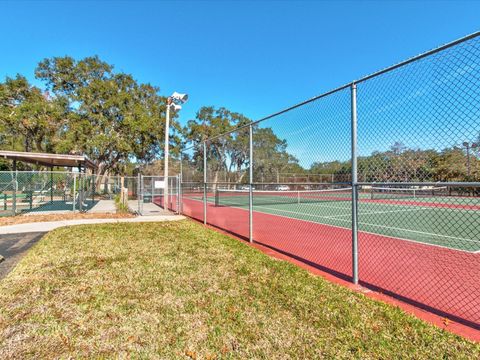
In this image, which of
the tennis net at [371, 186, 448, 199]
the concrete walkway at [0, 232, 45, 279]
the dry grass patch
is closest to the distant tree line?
the dry grass patch

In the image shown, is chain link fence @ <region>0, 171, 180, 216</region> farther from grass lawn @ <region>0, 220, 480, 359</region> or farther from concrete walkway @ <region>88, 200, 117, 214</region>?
grass lawn @ <region>0, 220, 480, 359</region>

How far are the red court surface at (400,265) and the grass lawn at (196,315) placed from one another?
2.15ft

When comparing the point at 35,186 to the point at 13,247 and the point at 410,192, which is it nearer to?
the point at 13,247

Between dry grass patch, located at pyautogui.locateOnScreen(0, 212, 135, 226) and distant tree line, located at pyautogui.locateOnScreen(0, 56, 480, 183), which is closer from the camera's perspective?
dry grass patch, located at pyautogui.locateOnScreen(0, 212, 135, 226)

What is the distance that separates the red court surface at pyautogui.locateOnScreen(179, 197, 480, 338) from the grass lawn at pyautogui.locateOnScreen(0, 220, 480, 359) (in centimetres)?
66

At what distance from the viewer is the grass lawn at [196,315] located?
9.05ft

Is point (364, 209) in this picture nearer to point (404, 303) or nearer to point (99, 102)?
point (404, 303)

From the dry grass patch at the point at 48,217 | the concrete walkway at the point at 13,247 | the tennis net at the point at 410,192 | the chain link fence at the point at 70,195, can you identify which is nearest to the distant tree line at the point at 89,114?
the chain link fence at the point at 70,195

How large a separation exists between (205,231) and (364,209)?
332 inches

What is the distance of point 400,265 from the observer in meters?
5.44

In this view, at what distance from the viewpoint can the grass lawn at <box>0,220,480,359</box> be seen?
109 inches

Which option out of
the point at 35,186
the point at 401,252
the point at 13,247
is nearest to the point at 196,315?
the point at 401,252

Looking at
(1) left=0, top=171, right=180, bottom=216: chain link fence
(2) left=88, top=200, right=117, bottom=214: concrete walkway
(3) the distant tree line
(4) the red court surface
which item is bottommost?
(4) the red court surface

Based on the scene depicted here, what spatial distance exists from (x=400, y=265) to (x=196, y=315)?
3.97 metres
